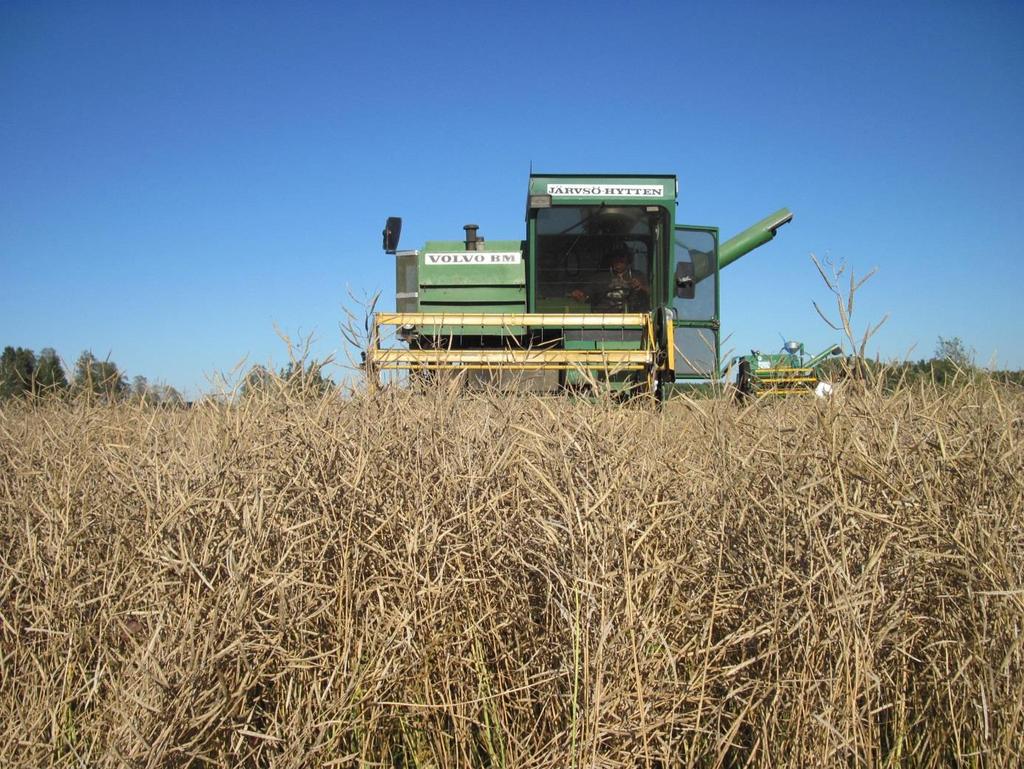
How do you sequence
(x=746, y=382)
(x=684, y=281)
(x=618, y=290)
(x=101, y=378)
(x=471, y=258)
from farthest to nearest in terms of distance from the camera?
(x=471, y=258), (x=618, y=290), (x=684, y=281), (x=746, y=382), (x=101, y=378)

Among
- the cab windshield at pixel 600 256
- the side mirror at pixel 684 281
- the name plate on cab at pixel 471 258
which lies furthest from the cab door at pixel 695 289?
the name plate on cab at pixel 471 258

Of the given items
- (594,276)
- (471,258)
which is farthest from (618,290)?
(471,258)

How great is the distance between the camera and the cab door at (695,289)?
8.75m

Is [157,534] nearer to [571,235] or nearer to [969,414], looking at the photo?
[969,414]

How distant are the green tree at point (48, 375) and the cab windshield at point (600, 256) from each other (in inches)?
207

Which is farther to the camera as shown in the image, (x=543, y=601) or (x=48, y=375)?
(x=48, y=375)

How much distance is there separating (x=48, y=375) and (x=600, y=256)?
19.1 feet

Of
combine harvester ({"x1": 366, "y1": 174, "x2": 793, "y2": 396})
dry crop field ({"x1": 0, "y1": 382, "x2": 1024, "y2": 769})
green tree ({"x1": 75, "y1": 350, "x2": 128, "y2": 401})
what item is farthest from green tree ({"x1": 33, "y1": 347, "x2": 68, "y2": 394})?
combine harvester ({"x1": 366, "y1": 174, "x2": 793, "y2": 396})

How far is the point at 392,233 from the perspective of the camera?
939 cm

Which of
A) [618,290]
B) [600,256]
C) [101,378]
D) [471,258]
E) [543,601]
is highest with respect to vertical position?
[471,258]

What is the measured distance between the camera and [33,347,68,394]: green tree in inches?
186

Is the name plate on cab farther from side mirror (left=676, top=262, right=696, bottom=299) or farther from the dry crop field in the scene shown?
the dry crop field

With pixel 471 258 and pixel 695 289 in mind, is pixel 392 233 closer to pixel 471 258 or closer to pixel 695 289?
pixel 471 258

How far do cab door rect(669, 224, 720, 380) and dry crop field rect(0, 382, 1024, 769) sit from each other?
6218 mm
